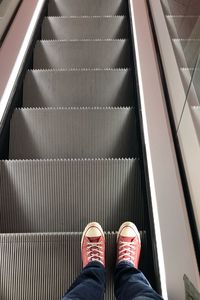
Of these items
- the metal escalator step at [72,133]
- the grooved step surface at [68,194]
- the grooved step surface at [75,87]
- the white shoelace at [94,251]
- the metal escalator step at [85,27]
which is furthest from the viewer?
the metal escalator step at [85,27]

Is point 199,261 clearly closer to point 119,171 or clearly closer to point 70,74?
point 119,171

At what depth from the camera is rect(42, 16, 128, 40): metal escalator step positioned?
4527 mm

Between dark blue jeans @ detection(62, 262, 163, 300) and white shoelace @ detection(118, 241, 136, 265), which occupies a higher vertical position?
white shoelace @ detection(118, 241, 136, 265)

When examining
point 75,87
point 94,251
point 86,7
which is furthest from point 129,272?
point 86,7

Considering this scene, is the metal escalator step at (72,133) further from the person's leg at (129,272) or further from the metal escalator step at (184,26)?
the person's leg at (129,272)

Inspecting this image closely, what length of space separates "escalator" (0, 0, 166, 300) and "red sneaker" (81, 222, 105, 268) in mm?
72

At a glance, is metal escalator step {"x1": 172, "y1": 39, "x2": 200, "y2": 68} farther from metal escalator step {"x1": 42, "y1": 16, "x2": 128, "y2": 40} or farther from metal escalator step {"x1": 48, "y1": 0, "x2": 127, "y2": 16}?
metal escalator step {"x1": 48, "y1": 0, "x2": 127, "y2": 16}

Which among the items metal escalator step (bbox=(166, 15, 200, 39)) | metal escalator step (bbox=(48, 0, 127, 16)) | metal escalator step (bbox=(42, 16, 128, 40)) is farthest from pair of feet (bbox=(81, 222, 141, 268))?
metal escalator step (bbox=(48, 0, 127, 16))

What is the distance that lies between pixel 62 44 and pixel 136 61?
946mm

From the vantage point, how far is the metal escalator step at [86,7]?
5035 mm

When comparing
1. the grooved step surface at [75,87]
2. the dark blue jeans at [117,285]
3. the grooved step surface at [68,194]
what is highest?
the grooved step surface at [75,87]

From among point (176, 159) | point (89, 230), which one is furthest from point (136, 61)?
point (89, 230)

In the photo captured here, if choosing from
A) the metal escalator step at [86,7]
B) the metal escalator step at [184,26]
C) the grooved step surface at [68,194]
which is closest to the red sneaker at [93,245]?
the grooved step surface at [68,194]

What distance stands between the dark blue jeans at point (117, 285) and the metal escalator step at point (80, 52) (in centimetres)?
243
